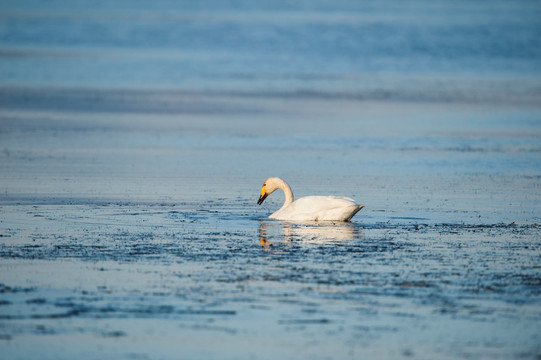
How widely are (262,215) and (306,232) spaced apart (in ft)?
5.23

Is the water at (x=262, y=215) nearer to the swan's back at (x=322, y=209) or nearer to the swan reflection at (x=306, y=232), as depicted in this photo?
the swan reflection at (x=306, y=232)

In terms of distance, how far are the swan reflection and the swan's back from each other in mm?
111

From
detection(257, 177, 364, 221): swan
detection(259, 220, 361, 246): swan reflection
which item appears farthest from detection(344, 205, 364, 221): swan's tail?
detection(259, 220, 361, 246): swan reflection

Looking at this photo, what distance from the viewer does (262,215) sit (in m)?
15.4

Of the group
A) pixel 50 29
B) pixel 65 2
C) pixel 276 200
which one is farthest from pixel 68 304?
pixel 65 2

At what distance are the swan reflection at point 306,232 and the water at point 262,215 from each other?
49mm

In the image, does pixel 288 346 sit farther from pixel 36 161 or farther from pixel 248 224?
pixel 36 161

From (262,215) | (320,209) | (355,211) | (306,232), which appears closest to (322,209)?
(320,209)

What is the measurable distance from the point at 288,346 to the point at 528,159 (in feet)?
46.8

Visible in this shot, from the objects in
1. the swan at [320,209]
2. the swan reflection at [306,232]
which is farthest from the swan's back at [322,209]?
the swan reflection at [306,232]

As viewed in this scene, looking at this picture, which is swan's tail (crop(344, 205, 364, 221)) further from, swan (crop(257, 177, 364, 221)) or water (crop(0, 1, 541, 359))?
water (crop(0, 1, 541, 359))

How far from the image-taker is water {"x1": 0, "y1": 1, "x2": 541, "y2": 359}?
29.5ft

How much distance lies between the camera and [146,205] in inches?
617

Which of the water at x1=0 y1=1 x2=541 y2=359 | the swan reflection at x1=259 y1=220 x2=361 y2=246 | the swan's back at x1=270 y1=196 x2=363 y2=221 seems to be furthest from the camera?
the swan's back at x1=270 y1=196 x2=363 y2=221
